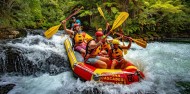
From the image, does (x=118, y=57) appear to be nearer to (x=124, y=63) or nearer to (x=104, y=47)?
(x=124, y=63)

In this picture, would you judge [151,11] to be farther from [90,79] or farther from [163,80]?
[90,79]

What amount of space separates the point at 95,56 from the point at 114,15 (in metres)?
6.52

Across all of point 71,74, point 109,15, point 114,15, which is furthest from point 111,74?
point 109,15

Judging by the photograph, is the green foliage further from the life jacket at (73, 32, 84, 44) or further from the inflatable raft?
the inflatable raft

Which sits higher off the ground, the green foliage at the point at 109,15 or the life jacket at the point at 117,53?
the green foliage at the point at 109,15

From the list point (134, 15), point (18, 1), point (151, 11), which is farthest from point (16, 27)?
point (151, 11)

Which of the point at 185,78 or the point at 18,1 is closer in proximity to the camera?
the point at 185,78

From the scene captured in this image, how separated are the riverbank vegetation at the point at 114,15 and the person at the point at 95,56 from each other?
17.5 ft

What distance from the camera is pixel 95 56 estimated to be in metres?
6.00

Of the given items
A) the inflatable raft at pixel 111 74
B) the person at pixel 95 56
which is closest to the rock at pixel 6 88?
the inflatable raft at pixel 111 74

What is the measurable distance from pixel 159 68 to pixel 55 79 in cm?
319

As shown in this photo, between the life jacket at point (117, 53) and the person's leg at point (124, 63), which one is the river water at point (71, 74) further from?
the life jacket at point (117, 53)

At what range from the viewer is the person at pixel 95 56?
587cm

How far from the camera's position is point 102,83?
17.8ft
